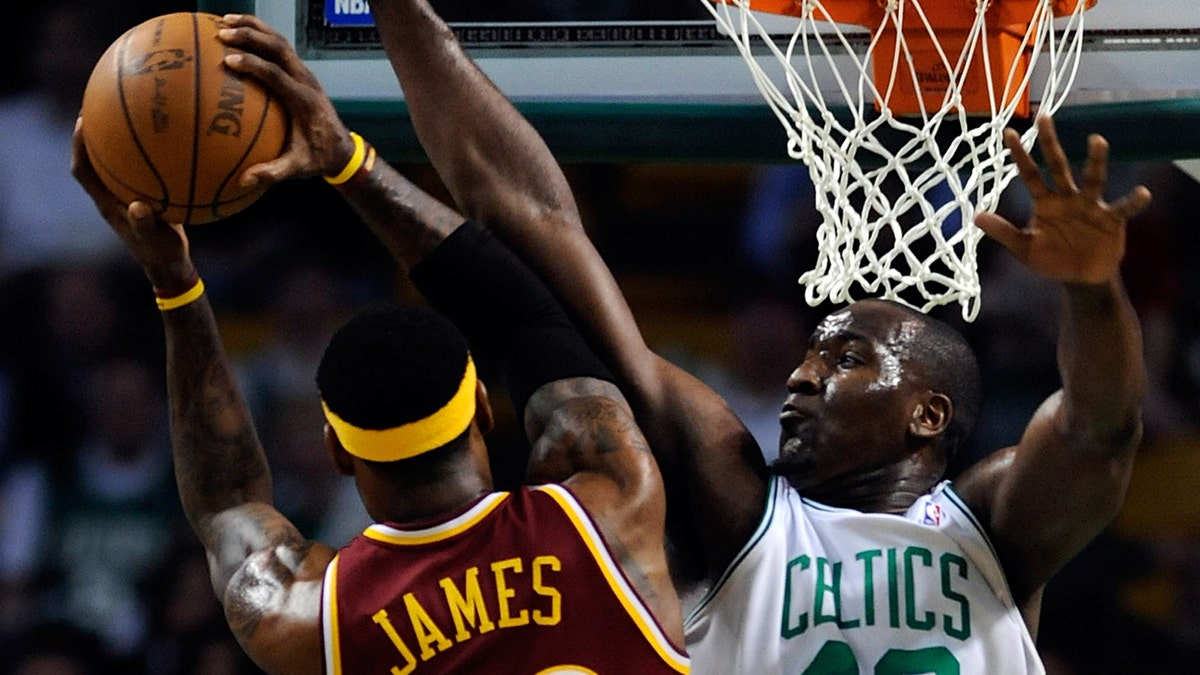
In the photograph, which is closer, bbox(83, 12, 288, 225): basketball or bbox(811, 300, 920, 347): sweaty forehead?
bbox(83, 12, 288, 225): basketball

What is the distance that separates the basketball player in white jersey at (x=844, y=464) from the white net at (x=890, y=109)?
0.25 m

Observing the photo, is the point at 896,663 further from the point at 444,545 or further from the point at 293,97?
the point at 293,97

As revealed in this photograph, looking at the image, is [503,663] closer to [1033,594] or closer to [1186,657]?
[1033,594]

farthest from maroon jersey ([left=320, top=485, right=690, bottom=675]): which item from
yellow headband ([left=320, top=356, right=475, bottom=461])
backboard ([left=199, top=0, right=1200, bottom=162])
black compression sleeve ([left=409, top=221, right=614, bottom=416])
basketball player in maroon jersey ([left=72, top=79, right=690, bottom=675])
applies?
backboard ([left=199, top=0, right=1200, bottom=162])

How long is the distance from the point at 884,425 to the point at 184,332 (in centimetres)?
131

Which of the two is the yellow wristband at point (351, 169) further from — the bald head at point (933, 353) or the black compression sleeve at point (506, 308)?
the bald head at point (933, 353)

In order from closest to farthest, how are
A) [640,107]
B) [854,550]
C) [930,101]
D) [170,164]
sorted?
[170,164] → [854,550] → [930,101] → [640,107]

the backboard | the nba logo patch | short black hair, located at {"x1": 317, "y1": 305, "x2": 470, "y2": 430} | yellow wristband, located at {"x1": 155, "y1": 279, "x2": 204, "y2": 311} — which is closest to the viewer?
short black hair, located at {"x1": 317, "y1": 305, "x2": 470, "y2": 430}

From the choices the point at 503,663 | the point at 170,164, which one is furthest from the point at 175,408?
the point at 503,663

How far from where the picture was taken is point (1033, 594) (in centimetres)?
282

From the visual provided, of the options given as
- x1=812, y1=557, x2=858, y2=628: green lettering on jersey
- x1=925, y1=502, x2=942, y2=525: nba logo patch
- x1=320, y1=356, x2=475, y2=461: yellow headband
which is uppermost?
x1=320, y1=356, x2=475, y2=461: yellow headband

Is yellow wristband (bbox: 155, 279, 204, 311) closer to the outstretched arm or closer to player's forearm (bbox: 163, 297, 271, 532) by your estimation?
player's forearm (bbox: 163, 297, 271, 532)

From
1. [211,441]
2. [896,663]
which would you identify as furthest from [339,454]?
[896,663]

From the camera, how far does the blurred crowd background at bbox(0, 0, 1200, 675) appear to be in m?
4.83
